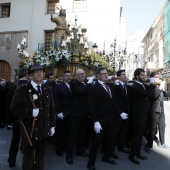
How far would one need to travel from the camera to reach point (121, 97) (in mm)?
5789

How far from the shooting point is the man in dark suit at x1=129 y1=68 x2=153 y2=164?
5.16 m

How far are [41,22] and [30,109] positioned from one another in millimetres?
19039

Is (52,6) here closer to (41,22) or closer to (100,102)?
(41,22)

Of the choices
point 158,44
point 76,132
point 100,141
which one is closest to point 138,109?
→ point 100,141

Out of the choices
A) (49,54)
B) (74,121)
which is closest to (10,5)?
(49,54)

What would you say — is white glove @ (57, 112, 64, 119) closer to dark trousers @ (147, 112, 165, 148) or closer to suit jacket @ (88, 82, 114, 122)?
suit jacket @ (88, 82, 114, 122)

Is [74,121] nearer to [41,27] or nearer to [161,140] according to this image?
[161,140]

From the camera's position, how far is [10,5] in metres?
22.4

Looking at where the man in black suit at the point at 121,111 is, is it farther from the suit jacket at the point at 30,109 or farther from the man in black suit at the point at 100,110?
the suit jacket at the point at 30,109

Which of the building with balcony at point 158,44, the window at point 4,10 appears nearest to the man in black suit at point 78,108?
the window at point 4,10

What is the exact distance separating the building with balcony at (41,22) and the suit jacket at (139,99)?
48.8 ft

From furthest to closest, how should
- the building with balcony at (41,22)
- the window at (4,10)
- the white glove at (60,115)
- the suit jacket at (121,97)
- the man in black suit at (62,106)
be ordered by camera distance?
1. the window at (4,10)
2. the building with balcony at (41,22)
3. the suit jacket at (121,97)
4. the man in black suit at (62,106)
5. the white glove at (60,115)

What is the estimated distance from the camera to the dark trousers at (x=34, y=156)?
363 cm

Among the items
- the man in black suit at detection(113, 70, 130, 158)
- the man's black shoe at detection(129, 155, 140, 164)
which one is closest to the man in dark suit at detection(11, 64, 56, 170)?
the man in black suit at detection(113, 70, 130, 158)
